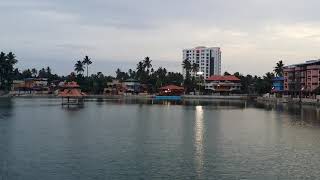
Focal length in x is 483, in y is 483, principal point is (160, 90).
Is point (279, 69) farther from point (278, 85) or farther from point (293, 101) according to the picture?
point (293, 101)

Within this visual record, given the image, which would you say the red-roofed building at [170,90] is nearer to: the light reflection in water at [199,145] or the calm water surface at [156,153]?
the light reflection in water at [199,145]

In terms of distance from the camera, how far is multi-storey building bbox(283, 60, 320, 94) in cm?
13623

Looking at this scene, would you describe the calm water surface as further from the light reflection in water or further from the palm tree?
the palm tree

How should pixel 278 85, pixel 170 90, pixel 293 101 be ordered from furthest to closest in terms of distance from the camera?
pixel 170 90, pixel 278 85, pixel 293 101

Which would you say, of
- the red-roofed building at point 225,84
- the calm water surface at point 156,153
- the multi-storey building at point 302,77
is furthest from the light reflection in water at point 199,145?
the red-roofed building at point 225,84

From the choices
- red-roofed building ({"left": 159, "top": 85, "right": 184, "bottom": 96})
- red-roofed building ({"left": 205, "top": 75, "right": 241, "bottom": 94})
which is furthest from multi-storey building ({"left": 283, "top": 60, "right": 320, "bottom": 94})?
red-roofed building ({"left": 159, "top": 85, "right": 184, "bottom": 96})

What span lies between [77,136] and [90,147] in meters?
8.42

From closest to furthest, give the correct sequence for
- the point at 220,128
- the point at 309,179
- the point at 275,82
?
the point at 309,179
the point at 220,128
the point at 275,82

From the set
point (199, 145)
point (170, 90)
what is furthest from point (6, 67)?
point (199, 145)

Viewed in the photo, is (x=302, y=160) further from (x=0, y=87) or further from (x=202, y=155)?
(x=0, y=87)

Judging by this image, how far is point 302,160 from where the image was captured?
33719 millimetres

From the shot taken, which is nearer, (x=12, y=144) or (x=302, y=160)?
(x=302, y=160)

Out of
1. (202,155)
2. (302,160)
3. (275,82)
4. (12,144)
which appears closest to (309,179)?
(302,160)

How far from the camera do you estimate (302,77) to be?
143750 millimetres
